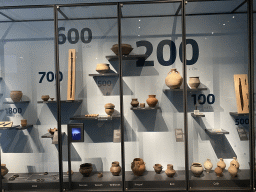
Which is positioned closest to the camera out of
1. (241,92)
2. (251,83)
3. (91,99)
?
(251,83)

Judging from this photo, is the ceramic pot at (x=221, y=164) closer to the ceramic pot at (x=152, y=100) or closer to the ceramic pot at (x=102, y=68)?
the ceramic pot at (x=152, y=100)

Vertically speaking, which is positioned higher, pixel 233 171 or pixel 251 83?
pixel 251 83

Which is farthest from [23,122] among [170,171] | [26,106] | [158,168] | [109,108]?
[170,171]

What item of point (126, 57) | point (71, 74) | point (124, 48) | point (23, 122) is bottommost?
point (23, 122)

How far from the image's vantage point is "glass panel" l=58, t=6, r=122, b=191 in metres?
3.13

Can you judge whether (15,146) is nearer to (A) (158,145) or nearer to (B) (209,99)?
(A) (158,145)

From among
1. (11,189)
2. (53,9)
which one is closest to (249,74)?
(53,9)

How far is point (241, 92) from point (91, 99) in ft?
7.14

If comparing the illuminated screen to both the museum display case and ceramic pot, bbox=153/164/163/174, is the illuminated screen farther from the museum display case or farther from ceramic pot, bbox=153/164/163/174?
ceramic pot, bbox=153/164/163/174

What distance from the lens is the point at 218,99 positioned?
3.17 meters

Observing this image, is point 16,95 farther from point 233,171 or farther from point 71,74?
point 233,171

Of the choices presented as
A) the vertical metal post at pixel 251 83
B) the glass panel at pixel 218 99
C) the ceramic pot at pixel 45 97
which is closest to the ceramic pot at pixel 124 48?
the glass panel at pixel 218 99

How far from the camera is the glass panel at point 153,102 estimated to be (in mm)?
3115

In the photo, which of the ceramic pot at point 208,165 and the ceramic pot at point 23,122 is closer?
the ceramic pot at point 208,165
